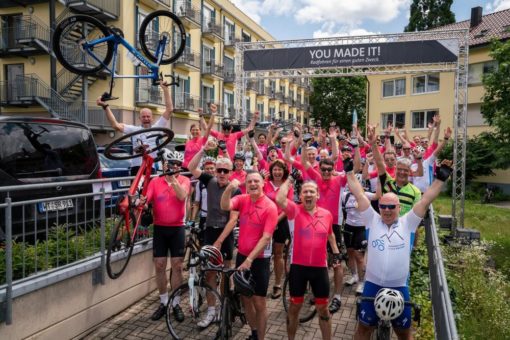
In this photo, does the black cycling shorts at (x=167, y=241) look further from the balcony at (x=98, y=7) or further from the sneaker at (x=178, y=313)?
the balcony at (x=98, y=7)

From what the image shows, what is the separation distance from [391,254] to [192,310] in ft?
7.69

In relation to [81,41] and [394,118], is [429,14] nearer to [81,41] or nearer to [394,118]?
[394,118]

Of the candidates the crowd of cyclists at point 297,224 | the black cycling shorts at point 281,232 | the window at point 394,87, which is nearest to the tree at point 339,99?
the window at point 394,87

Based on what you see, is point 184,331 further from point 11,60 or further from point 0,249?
point 11,60

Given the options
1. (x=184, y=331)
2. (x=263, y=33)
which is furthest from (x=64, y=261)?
(x=263, y=33)

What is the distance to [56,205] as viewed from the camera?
463 centimetres

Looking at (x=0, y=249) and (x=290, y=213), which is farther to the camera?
(x=290, y=213)

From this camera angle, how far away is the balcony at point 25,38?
21.8 m

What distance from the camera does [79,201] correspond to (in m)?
4.97

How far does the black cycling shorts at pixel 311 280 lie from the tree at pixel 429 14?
131ft

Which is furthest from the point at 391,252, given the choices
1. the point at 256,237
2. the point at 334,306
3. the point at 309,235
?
the point at 334,306

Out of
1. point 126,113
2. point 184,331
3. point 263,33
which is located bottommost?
point 184,331

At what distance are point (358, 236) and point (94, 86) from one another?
2116cm

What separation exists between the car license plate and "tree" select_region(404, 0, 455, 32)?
40625 mm
